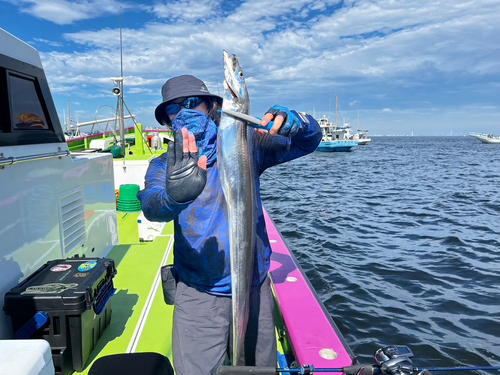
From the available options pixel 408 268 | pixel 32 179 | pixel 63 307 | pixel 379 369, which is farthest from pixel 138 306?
pixel 408 268

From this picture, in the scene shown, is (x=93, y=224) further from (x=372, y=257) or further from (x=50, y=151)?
(x=372, y=257)

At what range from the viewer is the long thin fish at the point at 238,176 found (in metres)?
1.92

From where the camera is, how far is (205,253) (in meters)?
2.48

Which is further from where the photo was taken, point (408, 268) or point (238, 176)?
point (408, 268)

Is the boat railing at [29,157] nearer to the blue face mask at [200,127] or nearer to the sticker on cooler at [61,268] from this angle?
the sticker on cooler at [61,268]

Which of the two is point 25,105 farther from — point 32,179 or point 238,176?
point 238,176

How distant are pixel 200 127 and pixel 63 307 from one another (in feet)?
5.38

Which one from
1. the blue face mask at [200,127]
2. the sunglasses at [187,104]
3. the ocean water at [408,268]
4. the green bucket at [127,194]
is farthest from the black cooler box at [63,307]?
the green bucket at [127,194]

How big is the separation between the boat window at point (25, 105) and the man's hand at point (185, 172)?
178 cm

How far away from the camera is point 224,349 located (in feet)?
7.98

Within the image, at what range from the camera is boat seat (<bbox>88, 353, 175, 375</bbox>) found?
2080 millimetres

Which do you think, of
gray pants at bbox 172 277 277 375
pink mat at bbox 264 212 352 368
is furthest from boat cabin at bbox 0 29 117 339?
pink mat at bbox 264 212 352 368

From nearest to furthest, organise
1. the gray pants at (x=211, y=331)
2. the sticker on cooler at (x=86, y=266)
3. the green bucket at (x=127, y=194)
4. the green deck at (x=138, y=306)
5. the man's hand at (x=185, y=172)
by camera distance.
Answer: the man's hand at (x=185, y=172) < the gray pants at (x=211, y=331) < the sticker on cooler at (x=86, y=266) < the green deck at (x=138, y=306) < the green bucket at (x=127, y=194)

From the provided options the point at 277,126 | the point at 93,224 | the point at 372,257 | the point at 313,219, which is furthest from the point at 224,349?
the point at 313,219
